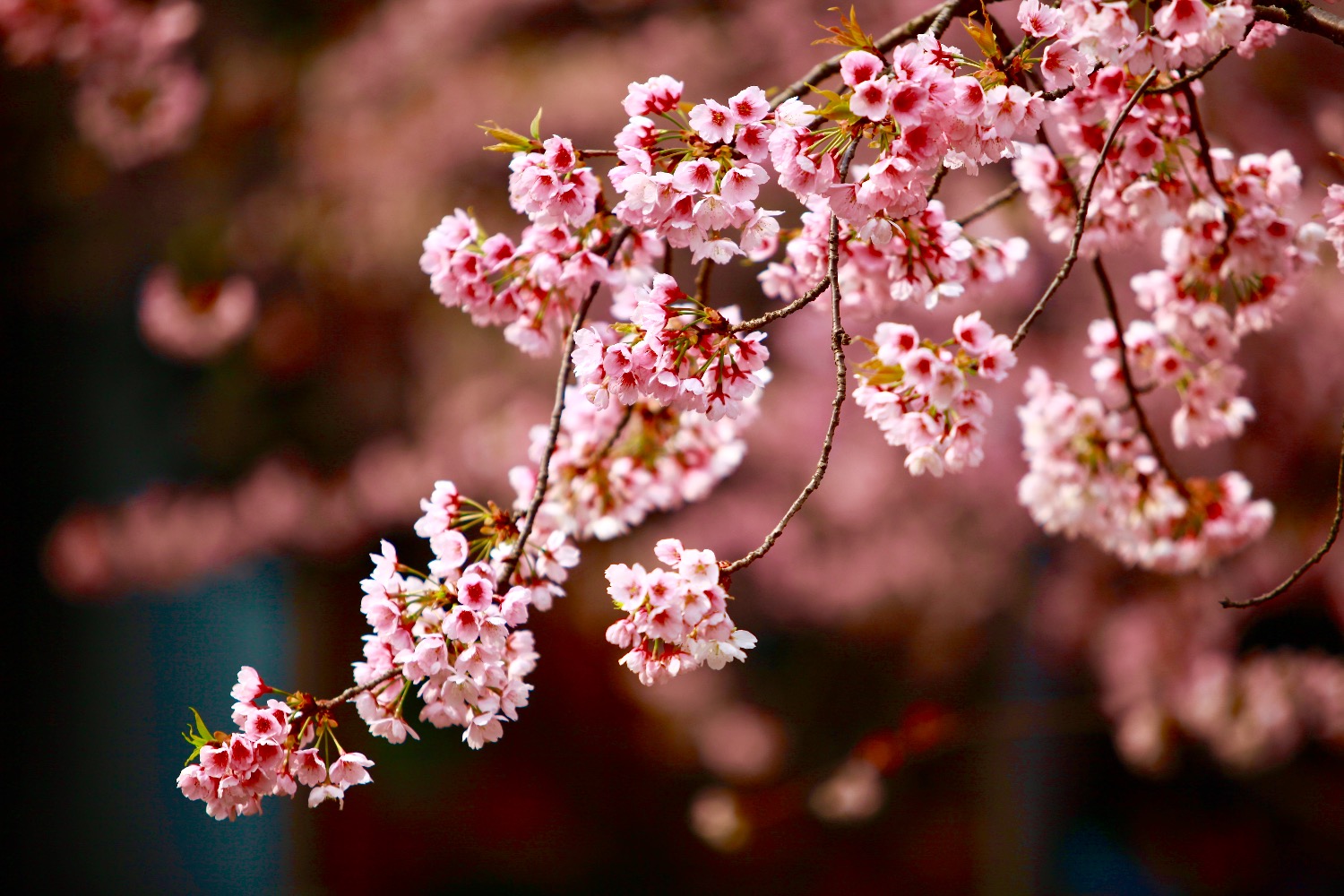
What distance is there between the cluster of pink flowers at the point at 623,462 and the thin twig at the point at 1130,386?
45 cm

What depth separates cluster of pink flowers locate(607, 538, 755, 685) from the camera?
34.7 inches

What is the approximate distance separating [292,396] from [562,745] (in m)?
2.72

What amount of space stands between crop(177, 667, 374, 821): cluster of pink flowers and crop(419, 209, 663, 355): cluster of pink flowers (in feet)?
1.50

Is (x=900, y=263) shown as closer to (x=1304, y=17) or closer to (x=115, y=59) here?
(x=1304, y=17)

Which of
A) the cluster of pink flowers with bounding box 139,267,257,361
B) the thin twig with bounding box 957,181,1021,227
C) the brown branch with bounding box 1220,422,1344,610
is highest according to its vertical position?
the cluster of pink flowers with bounding box 139,267,257,361

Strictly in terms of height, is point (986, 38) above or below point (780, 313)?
above

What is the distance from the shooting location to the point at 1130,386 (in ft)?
4.22

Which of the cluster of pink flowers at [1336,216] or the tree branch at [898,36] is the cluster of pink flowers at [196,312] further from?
the cluster of pink flowers at [1336,216]

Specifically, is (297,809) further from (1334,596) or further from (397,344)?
(1334,596)

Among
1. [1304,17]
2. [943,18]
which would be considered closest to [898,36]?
[943,18]

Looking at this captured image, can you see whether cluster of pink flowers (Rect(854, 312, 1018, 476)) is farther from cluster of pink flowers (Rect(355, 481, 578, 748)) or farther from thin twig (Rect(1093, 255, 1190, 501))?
cluster of pink flowers (Rect(355, 481, 578, 748))

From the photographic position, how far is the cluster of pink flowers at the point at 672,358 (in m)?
0.90

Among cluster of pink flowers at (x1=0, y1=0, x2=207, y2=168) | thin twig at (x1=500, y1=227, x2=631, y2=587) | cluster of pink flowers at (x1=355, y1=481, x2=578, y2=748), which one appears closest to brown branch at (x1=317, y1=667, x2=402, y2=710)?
cluster of pink flowers at (x1=355, y1=481, x2=578, y2=748)

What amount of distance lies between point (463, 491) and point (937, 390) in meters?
4.16
